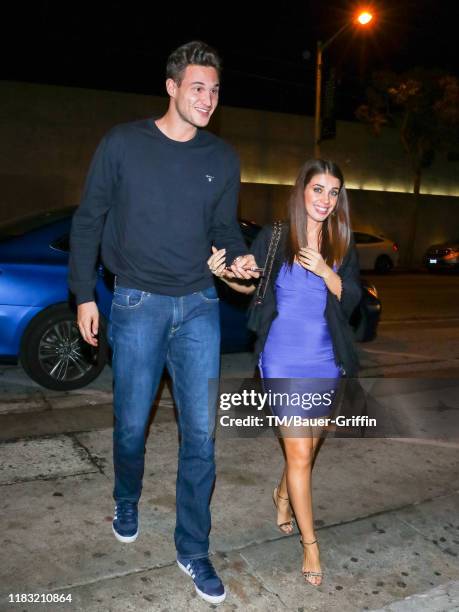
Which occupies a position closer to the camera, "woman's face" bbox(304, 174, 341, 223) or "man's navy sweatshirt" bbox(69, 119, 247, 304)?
"man's navy sweatshirt" bbox(69, 119, 247, 304)

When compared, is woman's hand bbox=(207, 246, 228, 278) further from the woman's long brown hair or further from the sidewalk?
the sidewalk

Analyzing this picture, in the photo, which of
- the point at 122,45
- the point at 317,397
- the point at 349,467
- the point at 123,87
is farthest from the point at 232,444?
the point at 122,45

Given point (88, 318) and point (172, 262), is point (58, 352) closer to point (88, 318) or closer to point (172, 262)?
point (88, 318)

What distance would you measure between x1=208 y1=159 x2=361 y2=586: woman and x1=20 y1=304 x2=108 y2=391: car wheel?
2707mm

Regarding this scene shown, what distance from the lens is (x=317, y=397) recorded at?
9.57 feet

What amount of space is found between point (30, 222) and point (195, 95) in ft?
11.5

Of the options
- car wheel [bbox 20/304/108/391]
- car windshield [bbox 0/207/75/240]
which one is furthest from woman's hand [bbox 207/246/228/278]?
car windshield [bbox 0/207/75/240]

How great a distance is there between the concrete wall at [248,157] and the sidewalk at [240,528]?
45.1 ft

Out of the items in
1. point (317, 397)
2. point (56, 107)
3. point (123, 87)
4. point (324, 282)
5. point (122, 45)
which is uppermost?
point (122, 45)

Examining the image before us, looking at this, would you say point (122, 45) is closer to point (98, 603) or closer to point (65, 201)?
point (65, 201)

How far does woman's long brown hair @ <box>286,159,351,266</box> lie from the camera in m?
2.92

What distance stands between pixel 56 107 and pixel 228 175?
19.2m

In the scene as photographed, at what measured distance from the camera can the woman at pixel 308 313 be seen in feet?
9.47

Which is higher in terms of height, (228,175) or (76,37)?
(76,37)
